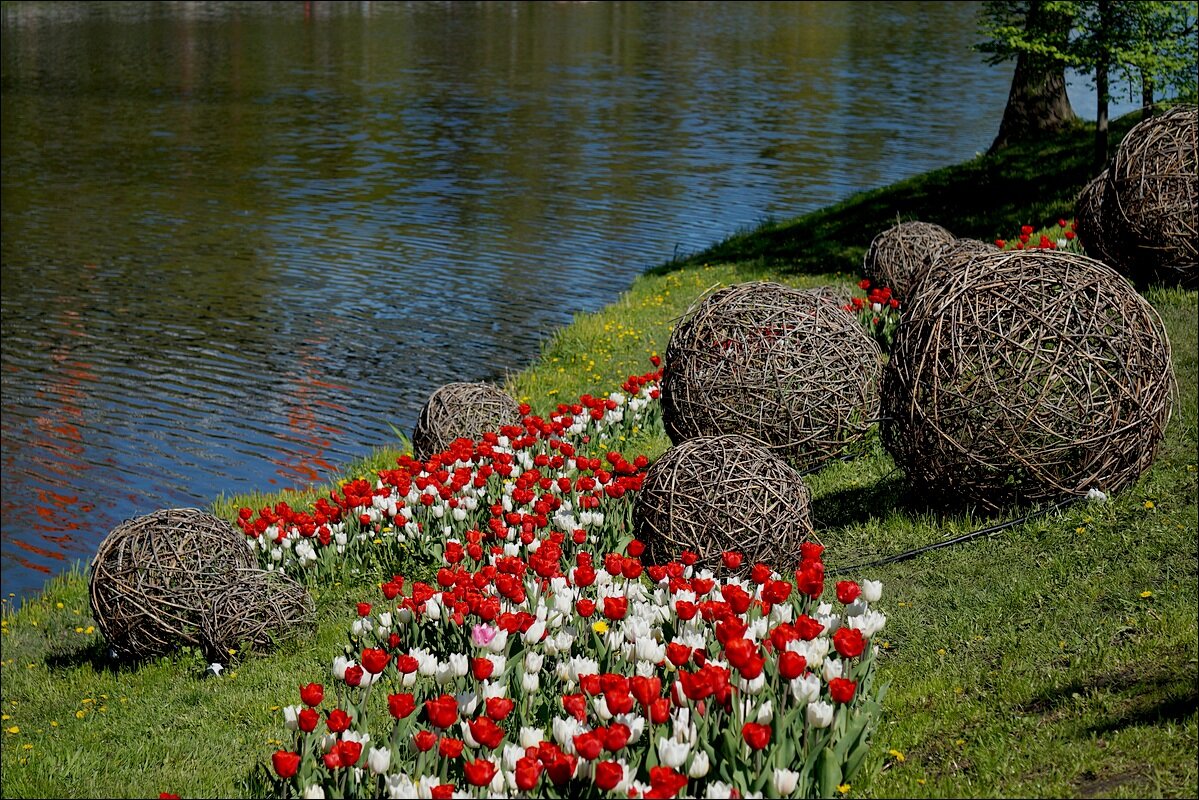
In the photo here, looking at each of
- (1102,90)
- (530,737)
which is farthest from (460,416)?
(1102,90)

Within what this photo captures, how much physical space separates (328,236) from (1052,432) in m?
20.1

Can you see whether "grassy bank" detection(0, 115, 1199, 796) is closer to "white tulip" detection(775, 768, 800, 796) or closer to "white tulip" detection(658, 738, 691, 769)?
"white tulip" detection(775, 768, 800, 796)

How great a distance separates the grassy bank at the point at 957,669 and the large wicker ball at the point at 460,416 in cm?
147

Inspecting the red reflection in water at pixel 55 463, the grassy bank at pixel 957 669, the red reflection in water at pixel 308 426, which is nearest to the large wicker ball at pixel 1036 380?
the grassy bank at pixel 957 669

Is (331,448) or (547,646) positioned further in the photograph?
(331,448)

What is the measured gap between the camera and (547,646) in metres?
6.26

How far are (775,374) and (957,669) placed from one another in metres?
4.04

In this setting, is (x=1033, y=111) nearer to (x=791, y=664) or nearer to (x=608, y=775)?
(x=791, y=664)

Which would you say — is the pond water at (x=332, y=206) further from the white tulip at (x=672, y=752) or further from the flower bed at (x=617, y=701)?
the white tulip at (x=672, y=752)

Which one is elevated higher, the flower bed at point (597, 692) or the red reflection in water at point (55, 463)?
the flower bed at point (597, 692)

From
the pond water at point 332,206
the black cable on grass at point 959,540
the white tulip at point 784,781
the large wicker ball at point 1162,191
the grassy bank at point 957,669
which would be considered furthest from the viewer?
the pond water at point 332,206

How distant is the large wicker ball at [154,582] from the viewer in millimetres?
9492

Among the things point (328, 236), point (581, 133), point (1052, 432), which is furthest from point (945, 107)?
point (1052, 432)

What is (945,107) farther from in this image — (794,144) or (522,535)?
(522,535)
